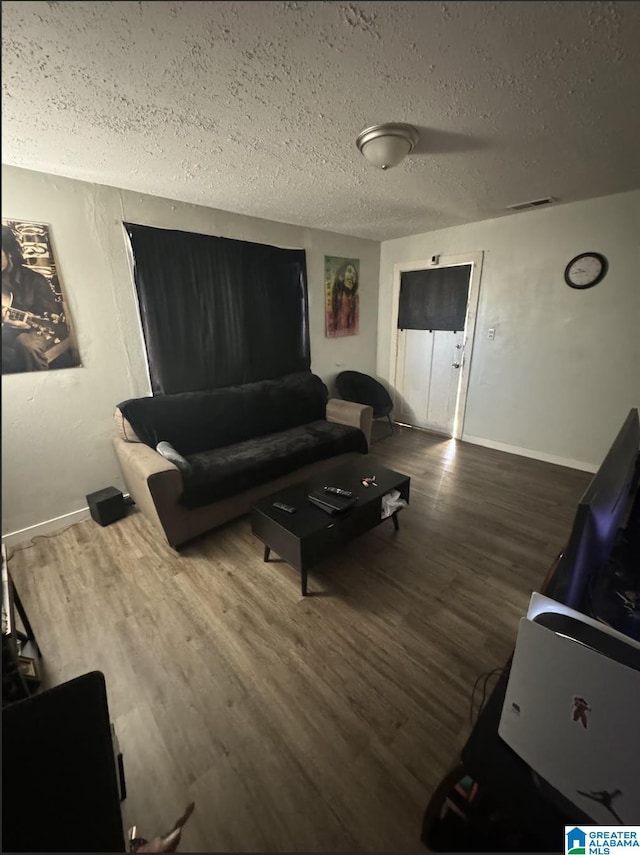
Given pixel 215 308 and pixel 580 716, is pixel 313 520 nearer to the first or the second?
pixel 580 716

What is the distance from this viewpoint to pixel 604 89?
4.23ft

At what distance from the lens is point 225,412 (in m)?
2.78

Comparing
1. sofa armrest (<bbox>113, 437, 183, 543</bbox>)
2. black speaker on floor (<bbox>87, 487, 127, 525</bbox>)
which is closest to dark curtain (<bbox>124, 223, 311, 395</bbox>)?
sofa armrest (<bbox>113, 437, 183, 543</bbox>)

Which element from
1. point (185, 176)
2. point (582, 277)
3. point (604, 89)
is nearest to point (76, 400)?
point (185, 176)

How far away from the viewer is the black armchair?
4027mm

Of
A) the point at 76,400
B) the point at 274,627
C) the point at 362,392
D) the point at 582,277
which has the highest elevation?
the point at 582,277

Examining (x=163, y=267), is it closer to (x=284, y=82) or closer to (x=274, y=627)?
(x=284, y=82)

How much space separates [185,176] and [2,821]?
8.76ft

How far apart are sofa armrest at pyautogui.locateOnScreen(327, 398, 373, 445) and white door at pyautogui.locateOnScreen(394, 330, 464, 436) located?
4.18 ft

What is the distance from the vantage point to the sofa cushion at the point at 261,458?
216 cm

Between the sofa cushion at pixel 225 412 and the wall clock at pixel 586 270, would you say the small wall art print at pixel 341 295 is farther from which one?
the wall clock at pixel 586 270

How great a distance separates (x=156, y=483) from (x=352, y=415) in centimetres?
182

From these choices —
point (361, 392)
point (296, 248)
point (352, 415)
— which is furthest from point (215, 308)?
point (361, 392)

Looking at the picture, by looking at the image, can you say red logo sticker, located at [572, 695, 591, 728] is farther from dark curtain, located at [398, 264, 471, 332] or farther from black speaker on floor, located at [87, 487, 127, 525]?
dark curtain, located at [398, 264, 471, 332]
